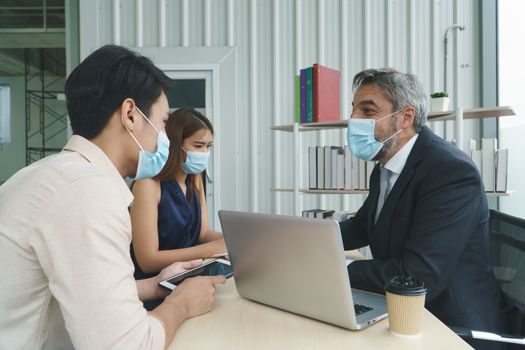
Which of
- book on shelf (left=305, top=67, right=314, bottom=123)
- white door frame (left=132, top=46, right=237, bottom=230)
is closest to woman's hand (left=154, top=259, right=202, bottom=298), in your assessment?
book on shelf (left=305, top=67, right=314, bottom=123)

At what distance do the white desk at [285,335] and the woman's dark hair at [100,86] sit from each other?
1.75 ft

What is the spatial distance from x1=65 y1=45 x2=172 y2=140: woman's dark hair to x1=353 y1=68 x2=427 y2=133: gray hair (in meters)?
1.05

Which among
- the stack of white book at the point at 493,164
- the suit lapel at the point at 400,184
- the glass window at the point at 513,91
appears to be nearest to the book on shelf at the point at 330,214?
the stack of white book at the point at 493,164

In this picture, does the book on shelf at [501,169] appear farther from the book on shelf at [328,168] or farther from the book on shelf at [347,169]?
the book on shelf at [328,168]

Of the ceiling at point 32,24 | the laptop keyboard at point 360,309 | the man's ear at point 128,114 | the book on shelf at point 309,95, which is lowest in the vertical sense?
the laptop keyboard at point 360,309

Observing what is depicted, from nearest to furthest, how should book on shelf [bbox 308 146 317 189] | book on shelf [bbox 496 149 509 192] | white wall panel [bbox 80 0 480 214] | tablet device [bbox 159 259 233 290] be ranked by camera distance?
tablet device [bbox 159 259 233 290], book on shelf [bbox 496 149 509 192], book on shelf [bbox 308 146 317 189], white wall panel [bbox 80 0 480 214]

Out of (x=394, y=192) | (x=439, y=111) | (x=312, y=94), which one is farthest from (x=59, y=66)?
(x=394, y=192)

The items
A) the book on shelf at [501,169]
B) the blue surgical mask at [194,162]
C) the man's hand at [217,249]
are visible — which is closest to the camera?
the man's hand at [217,249]

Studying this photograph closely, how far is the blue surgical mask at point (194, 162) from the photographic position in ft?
6.43

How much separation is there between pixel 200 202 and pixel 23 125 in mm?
9676

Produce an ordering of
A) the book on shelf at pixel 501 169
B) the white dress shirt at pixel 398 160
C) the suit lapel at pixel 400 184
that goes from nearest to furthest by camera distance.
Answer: the suit lapel at pixel 400 184
the white dress shirt at pixel 398 160
the book on shelf at pixel 501 169

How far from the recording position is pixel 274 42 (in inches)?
136

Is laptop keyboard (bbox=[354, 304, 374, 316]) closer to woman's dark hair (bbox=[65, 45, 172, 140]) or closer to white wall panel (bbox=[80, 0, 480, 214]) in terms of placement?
woman's dark hair (bbox=[65, 45, 172, 140])

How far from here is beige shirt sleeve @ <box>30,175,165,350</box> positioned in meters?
0.73
